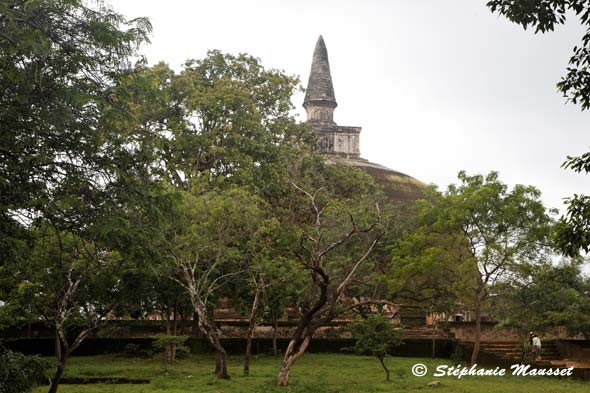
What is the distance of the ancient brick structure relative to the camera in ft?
178

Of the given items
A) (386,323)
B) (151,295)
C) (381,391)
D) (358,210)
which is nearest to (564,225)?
(381,391)

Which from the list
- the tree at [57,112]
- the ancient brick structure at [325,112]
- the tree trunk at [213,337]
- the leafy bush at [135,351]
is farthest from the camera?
the ancient brick structure at [325,112]

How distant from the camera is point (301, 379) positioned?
1723cm

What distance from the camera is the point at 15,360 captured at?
8.41 m

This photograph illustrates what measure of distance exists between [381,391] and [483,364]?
27.5 feet

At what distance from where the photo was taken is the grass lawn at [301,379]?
15359mm

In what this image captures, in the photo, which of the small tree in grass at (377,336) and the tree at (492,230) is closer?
the small tree in grass at (377,336)

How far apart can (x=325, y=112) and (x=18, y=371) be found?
48497 mm

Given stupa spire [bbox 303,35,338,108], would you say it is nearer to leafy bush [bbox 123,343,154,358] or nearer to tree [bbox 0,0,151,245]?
leafy bush [bbox 123,343,154,358]

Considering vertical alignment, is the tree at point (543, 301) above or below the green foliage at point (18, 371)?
above

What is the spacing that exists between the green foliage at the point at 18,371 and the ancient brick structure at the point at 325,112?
45324mm

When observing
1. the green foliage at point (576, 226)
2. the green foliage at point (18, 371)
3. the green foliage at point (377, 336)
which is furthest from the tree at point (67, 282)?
the green foliage at point (576, 226)

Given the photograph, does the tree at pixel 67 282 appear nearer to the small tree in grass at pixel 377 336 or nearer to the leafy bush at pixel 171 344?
the leafy bush at pixel 171 344

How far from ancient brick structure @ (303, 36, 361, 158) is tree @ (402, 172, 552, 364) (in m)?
31.1
